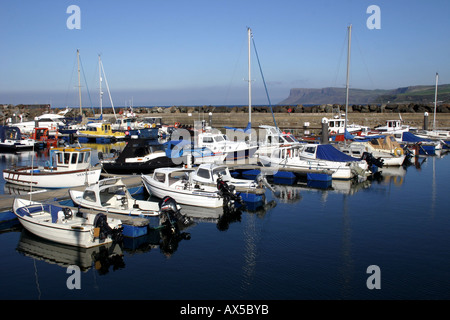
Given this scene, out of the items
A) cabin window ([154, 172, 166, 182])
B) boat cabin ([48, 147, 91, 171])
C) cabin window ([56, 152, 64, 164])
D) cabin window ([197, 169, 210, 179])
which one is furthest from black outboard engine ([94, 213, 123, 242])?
cabin window ([56, 152, 64, 164])

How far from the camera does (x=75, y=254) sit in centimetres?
1477

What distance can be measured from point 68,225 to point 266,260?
745 cm

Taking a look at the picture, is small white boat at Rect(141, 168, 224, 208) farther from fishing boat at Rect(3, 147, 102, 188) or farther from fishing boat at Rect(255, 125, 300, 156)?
fishing boat at Rect(255, 125, 300, 156)

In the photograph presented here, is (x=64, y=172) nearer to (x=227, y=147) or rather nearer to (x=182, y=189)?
(x=182, y=189)

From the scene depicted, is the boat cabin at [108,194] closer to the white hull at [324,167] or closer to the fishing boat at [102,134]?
the white hull at [324,167]

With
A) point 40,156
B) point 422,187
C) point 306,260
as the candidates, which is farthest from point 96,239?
point 40,156

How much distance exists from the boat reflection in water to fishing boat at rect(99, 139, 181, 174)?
39.1 feet

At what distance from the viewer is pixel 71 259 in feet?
47.3

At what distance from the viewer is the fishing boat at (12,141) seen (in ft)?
148

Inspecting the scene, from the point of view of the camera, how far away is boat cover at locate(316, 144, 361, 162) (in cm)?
2869

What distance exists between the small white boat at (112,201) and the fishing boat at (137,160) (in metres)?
8.80

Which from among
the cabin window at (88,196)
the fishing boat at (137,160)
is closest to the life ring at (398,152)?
the fishing boat at (137,160)

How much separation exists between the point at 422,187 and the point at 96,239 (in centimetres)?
2095
